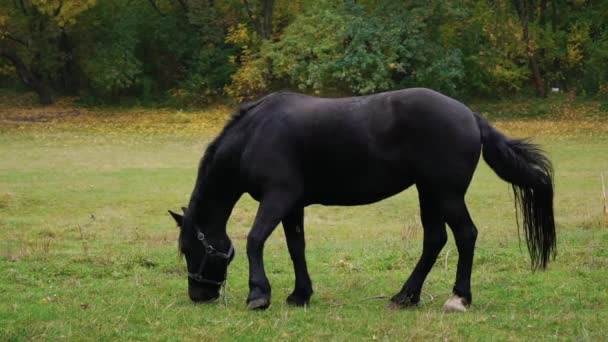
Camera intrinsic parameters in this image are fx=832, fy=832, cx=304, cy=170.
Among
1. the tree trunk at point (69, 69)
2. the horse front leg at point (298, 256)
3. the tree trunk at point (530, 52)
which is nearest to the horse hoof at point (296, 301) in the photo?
the horse front leg at point (298, 256)

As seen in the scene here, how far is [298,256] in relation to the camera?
7.59 meters

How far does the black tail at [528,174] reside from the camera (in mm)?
7082

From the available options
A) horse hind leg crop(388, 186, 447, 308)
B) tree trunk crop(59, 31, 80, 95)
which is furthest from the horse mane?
tree trunk crop(59, 31, 80, 95)

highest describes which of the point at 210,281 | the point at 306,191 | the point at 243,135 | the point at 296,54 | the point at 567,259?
the point at 243,135

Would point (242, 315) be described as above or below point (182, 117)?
above

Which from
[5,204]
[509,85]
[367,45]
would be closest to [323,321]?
[5,204]

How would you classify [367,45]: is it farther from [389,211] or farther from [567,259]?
[567,259]

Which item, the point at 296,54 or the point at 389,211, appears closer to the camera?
the point at 389,211

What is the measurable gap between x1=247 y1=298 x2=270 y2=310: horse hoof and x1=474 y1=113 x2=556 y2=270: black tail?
7.37ft

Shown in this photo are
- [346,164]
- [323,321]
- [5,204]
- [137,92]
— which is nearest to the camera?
[323,321]

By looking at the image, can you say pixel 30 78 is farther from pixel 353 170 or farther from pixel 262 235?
pixel 353 170

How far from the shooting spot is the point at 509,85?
1489 inches

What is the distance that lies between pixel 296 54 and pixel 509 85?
9798 mm

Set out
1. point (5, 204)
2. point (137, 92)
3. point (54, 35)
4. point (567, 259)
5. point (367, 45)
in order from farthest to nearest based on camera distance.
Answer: point (137, 92), point (54, 35), point (367, 45), point (5, 204), point (567, 259)
